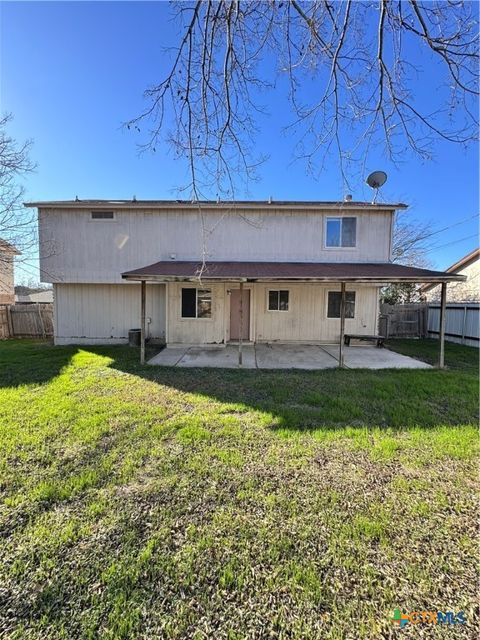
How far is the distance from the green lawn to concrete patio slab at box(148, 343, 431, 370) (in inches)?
112

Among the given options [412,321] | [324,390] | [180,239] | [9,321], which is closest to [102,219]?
[180,239]

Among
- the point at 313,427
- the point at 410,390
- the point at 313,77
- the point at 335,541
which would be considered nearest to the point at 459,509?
the point at 335,541

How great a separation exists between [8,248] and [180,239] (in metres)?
5.32

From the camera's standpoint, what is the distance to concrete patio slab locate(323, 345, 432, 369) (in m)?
7.89

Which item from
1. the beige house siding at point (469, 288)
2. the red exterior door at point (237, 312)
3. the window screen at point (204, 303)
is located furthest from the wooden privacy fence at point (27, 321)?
the beige house siding at point (469, 288)

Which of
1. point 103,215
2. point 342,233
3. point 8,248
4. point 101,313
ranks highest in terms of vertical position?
point 103,215

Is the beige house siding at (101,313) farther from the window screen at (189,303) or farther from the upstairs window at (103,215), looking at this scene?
the upstairs window at (103,215)

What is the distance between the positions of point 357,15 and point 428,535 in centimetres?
503

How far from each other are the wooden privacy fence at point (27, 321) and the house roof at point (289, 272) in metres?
7.51

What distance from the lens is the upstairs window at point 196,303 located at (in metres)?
10.2

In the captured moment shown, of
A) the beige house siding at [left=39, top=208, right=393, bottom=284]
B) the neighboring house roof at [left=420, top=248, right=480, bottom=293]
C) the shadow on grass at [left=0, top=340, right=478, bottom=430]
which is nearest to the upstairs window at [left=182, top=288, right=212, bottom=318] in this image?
the beige house siding at [left=39, top=208, right=393, bottom=284]

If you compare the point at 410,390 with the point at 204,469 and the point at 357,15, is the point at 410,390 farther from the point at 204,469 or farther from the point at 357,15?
the point at 357,15

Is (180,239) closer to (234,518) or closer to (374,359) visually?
(374,359)

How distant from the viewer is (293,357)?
29.3ft
